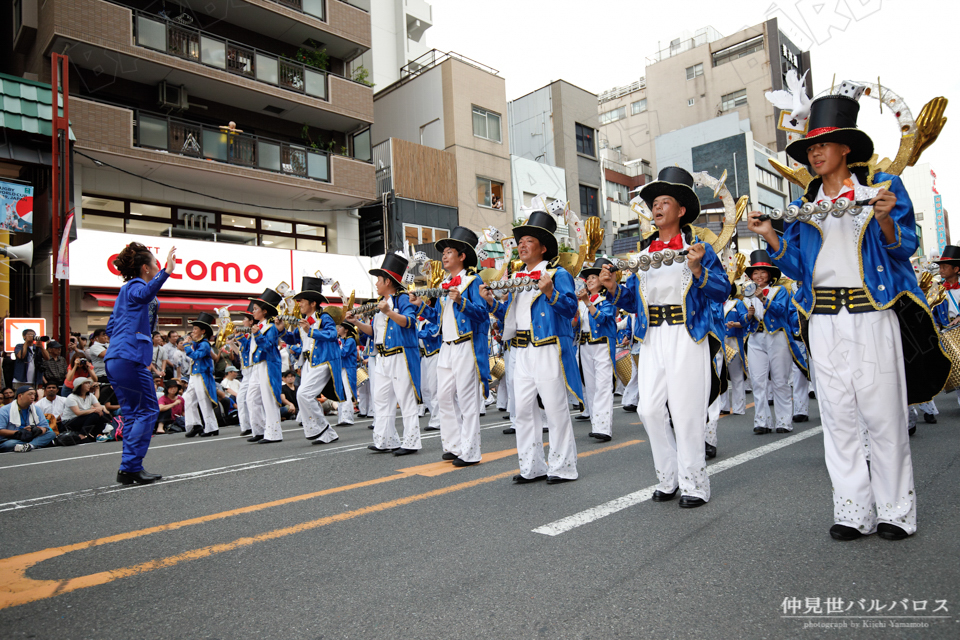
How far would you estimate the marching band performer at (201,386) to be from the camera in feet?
36.1

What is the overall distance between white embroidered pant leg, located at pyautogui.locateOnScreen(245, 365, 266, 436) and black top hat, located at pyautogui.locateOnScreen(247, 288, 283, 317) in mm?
878

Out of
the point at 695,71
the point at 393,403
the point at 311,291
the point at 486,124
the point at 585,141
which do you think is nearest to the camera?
the point at 393,403

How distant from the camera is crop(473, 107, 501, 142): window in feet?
86.7

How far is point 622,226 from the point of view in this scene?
1522 inches

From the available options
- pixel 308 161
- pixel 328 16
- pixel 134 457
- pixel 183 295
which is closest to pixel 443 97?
pixel 328 16

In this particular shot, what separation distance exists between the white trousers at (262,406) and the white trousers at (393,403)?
2.35 meters

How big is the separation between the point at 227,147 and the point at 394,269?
13.6 meters

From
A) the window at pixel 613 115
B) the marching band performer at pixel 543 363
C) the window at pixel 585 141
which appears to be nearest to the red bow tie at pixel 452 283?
the marching band performer at pixel 543 363

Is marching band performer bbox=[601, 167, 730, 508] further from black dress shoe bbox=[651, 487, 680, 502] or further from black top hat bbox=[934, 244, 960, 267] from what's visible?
black top hat bbox=[934, 244, 960, 267]

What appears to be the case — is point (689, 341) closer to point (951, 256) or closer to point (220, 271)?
point (951, 256)

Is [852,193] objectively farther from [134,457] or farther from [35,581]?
[134,457]

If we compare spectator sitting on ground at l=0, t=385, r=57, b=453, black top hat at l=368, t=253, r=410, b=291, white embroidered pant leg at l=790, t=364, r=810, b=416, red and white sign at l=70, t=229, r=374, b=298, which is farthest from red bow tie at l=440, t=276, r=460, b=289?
red and white sign at l=70, t=229, r=374, b=298

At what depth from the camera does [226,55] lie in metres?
18.7

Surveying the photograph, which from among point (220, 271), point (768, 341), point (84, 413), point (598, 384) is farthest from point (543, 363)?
point (220, 271)
